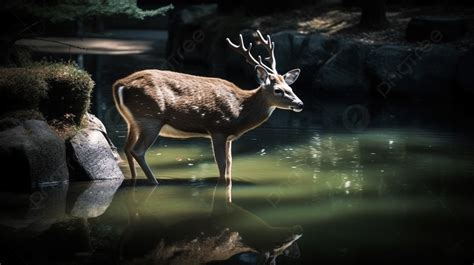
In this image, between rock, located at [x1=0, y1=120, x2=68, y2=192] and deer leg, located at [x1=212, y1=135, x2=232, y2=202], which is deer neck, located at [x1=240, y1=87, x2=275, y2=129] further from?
rock, located at [x1=0, y1=120, x2=68, y2=192]

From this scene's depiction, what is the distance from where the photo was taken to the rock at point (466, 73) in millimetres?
16312

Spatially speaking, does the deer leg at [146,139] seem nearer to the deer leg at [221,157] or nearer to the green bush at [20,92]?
the deer leg at [221,157]

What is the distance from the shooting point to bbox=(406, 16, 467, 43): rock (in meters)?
17.8

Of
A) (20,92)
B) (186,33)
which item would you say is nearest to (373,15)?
(186,33)

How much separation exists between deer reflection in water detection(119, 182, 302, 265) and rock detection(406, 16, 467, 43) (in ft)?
36.9

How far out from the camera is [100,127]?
34.4 feet

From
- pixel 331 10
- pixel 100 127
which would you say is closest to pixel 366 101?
pixel 331 10

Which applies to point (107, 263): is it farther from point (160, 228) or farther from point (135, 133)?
point (135, 133)

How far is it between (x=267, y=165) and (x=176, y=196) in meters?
2.09

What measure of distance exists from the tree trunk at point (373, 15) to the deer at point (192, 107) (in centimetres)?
1045

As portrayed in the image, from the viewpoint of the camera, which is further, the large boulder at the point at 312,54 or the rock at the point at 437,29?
the large boulder at the point at 312,54

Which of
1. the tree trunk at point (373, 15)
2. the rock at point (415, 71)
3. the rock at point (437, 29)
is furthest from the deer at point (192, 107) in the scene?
the tree trunk at point (373, 15)

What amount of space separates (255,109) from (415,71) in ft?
27.7

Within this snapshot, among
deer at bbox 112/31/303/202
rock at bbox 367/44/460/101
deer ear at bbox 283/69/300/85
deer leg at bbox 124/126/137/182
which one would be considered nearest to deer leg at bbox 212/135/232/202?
deer at bbox 112/31/303/202
